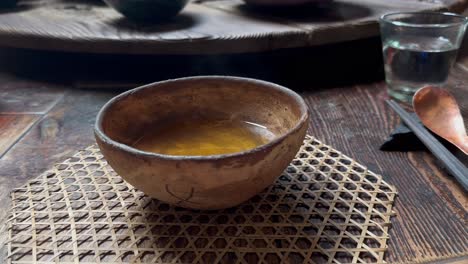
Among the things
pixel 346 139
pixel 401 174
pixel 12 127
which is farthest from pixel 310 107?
pixel 12 127

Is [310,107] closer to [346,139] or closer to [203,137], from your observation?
[346,139]

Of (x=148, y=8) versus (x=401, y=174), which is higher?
(x=148, y=8)

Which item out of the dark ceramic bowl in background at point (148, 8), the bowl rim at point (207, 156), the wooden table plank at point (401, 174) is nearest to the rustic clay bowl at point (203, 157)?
the bowl rim at point (207, 156)

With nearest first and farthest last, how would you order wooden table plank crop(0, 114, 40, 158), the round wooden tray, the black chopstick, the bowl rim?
1. the bowl rim
2. the black chopstick
3. wooden table plank crop(0, 114, 40, 158)
4. the round wooden tray

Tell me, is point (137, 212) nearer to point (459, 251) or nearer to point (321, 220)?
point (321, 220)

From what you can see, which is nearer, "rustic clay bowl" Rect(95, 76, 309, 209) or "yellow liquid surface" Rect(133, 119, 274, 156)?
"rustic clay bowl" Rect(95, 76, 309, 209)

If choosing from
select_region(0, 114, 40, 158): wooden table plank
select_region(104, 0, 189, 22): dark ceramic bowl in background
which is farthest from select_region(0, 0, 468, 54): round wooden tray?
select_region(0, 114, 40, 158): wooden table plank

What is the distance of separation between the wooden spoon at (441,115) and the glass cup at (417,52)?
0.25 ft

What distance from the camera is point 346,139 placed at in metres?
0.60

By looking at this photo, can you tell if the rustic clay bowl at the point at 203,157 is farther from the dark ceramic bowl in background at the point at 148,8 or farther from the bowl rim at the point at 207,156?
the dark ceramic bowl in background at the point at 148,8

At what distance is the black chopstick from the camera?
46cm

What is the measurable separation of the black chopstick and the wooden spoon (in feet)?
0.05

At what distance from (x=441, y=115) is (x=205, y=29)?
439 millimetres

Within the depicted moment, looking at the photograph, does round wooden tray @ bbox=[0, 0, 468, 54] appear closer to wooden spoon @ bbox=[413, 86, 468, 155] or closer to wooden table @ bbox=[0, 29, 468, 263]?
wooden table @ bbox=[0, 29, 468, 263]
